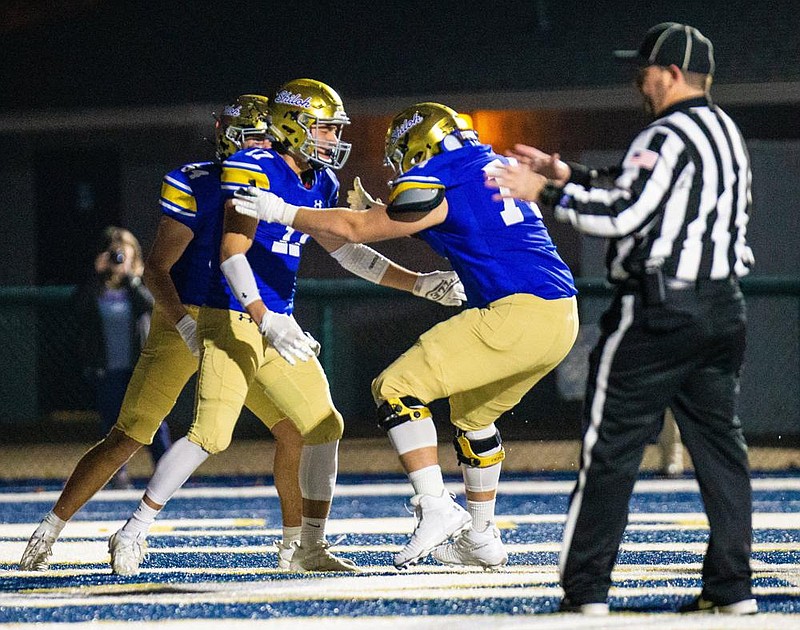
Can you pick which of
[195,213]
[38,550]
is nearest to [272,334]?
[195,213]

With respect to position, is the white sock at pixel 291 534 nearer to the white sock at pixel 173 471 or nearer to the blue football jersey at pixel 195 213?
the white sock at pixel 173 471

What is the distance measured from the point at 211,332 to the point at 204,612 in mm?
1318

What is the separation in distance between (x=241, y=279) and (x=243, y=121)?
2.85 feet

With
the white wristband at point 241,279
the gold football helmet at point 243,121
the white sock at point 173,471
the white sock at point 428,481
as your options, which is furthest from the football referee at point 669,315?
the gold football helmet at point 243,121

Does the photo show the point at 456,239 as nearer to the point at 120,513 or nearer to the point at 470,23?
the point at 120,513

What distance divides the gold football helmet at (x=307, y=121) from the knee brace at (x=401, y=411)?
974 mm

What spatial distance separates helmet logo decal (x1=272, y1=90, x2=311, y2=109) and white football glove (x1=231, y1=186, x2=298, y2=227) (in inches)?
21.5

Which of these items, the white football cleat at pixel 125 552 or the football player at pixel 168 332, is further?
the football player at pixel 168 332

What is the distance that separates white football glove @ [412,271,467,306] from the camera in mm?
6777

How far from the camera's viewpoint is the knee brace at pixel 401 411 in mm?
6074

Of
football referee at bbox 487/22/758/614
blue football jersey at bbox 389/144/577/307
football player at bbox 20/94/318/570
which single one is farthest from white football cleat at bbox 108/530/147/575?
football referee at bbox 487/22/758/614

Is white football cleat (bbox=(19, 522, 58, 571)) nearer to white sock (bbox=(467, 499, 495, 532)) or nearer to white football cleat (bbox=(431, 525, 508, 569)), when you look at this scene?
white football cleat (bbox=(431, 525, 508, 569))

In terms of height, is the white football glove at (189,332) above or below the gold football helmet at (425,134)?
below

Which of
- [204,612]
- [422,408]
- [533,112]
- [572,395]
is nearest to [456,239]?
[422,408]
